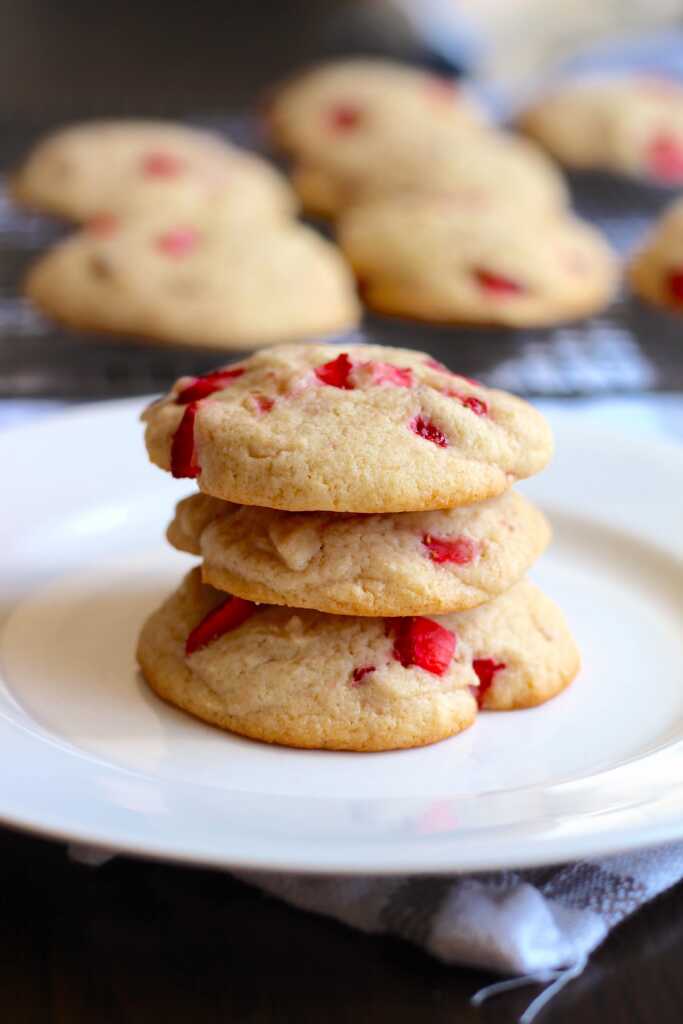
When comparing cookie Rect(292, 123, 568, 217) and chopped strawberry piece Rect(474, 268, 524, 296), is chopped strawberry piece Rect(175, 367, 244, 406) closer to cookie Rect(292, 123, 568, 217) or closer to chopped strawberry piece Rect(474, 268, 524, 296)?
chopped strawberry piece Rect(474, 268, 524, 296)

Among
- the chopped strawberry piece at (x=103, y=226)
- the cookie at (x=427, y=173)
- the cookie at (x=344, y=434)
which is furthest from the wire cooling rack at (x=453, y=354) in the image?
the cookie at (x=344, y=434)

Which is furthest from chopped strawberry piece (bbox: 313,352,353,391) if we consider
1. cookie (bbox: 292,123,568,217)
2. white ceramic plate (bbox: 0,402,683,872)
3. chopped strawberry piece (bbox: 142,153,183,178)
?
chopped strawberry piece (bbox: 142,153,183,178)

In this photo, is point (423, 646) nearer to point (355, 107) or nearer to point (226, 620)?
point (226, 620)

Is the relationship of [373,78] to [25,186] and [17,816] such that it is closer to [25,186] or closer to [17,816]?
[25,186]

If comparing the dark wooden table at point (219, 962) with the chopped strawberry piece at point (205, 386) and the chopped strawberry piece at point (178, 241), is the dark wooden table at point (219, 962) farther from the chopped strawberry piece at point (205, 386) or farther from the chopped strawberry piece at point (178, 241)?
the chopped strawberry piece at point (178, 241)

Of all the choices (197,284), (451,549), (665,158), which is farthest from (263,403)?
(665,158)

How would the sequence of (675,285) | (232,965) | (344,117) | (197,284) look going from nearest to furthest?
(232,965)
(197,284)
(675,285)
(344,117)
